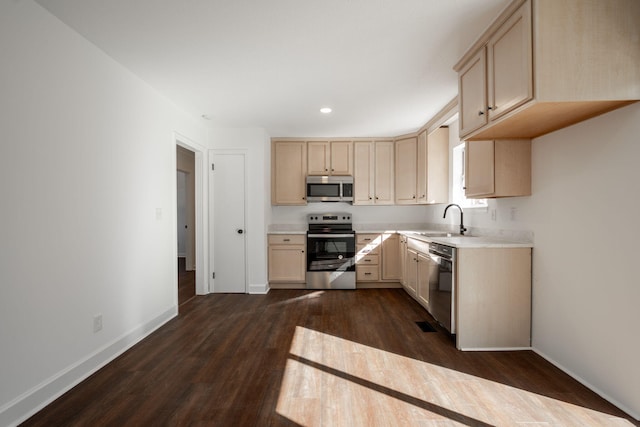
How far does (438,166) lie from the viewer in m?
4.59

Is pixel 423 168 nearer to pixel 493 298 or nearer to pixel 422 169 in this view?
pixel 422 169

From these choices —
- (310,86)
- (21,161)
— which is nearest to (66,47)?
(21,161)

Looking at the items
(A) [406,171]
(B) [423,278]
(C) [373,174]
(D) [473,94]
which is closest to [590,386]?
(B) [423,278]

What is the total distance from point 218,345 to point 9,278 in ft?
5.13

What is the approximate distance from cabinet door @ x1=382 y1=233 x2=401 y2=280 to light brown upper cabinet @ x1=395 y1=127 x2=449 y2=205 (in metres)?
0.66

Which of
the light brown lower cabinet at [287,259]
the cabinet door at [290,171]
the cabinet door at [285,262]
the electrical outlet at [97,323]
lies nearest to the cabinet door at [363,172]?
the cabinet door at [290,171]

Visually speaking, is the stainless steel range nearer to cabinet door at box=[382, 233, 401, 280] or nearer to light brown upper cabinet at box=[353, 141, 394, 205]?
cabinet door at box=[382, 233, 401, 280]

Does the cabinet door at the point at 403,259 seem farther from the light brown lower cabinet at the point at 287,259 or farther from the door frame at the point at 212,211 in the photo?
the door frame at the point at 212,211

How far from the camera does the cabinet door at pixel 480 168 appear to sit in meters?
2.79

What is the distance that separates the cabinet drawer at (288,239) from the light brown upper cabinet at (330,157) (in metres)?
1.04

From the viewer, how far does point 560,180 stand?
2.41m

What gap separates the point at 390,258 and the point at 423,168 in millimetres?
1410

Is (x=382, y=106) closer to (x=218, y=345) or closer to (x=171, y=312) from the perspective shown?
(x=218, y=345)

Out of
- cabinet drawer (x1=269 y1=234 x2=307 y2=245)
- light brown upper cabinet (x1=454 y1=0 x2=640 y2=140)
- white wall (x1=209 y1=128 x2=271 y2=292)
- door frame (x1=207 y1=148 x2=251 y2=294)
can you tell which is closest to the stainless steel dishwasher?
light brown upper cabinet (x1=454 y1=0 x2=640 y2=140)
